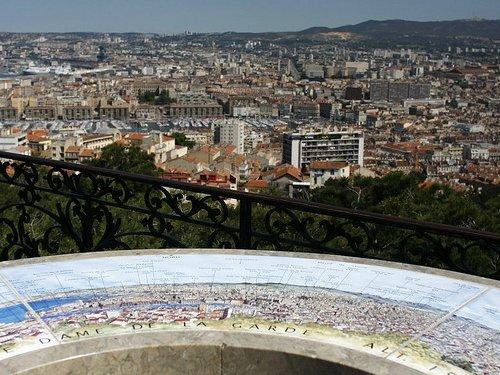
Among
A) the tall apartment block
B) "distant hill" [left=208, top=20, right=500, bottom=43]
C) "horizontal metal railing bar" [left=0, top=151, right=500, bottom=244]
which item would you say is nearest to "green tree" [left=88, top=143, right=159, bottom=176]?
"horizontal metal railing bar" [left=0, top=151, right=500, bottom=244]

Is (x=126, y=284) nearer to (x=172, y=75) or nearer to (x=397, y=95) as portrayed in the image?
(x=397, y=95)

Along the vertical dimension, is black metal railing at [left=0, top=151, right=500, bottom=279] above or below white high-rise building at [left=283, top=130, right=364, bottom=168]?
above

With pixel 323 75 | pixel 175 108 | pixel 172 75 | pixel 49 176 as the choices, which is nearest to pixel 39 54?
pixel 172 75

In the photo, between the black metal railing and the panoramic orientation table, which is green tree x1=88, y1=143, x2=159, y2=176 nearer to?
the black metal railing

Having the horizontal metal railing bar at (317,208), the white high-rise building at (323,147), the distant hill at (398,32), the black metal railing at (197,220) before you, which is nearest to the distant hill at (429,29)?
the distant hill at (398,32)

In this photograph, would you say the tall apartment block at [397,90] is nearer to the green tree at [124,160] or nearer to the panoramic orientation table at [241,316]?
the green tree at [124,160]

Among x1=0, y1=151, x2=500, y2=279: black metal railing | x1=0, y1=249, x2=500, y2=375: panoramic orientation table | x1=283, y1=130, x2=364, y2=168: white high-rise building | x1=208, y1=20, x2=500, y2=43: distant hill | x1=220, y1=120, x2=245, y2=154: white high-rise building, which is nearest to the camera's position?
x1=0, y1=249, x2=500, y2=375: panoramic orientation table
